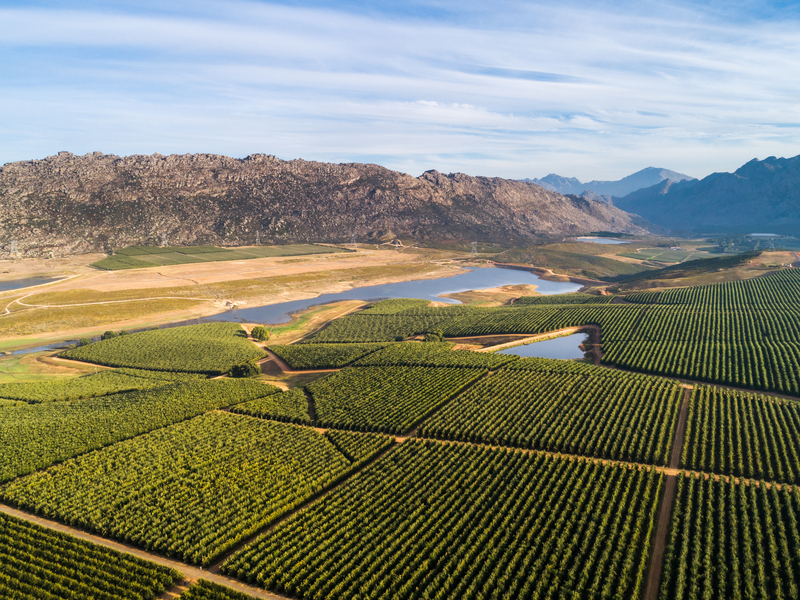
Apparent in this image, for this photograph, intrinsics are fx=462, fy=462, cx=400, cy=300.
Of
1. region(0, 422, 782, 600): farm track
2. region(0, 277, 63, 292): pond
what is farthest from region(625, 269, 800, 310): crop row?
region(0, 277, 63, 292): pond

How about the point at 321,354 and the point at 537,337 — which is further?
the point at 537,337

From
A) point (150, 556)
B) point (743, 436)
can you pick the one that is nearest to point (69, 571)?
point (150, 556)

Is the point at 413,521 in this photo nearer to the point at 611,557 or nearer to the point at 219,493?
the point at 611,557

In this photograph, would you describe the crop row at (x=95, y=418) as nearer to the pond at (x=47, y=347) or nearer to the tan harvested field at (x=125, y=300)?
the tan harvested field at (x=125, y=300)

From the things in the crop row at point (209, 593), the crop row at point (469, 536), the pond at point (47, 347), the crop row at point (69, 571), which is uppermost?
the pond at point (47, 347)

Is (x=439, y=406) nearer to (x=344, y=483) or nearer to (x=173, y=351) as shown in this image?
(x=344, y=483)

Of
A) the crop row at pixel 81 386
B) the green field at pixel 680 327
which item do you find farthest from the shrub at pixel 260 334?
the crop row at pixel 81 386
